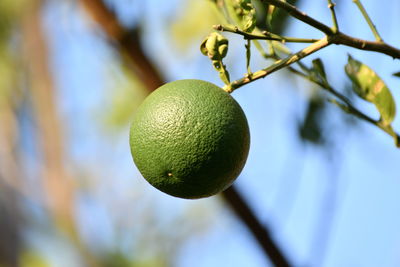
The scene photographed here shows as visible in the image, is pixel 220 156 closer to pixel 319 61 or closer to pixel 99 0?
pixel 319 61

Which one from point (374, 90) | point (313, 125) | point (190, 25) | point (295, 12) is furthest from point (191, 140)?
point (190, 25)

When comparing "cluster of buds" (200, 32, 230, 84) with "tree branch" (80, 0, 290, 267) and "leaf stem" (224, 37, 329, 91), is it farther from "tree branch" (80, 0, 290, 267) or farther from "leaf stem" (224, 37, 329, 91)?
"tree branch" (80, 0, 290, 267)

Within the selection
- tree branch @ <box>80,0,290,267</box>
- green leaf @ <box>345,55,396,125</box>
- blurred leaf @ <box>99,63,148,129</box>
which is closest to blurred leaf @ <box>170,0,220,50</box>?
blurred leaf @ <box>99,63,148,129</box>

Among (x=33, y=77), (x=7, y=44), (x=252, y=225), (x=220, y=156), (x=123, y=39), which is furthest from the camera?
(x=7, y=44)

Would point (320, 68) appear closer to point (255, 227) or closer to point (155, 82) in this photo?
point (255, 227)

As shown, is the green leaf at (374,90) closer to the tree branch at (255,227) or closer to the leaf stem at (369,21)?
the leaf stem at (369,21)

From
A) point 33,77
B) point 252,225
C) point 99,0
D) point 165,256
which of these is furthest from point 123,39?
point 165,256
